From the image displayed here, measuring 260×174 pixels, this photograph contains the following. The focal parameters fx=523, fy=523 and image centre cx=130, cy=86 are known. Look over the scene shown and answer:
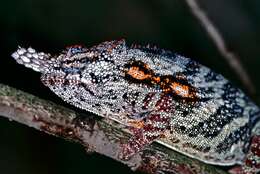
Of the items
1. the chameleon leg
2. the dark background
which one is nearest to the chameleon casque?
the chameleon leg

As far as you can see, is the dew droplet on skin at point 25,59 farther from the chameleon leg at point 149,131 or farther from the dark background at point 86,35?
the dark background at point 86,35

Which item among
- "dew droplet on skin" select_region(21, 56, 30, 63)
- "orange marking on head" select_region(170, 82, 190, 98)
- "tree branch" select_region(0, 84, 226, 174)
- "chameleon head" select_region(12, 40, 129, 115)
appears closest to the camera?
"tree branch" select_region(0, 84, 226, 174)

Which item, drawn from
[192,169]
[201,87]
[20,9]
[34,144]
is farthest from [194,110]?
[20,9]

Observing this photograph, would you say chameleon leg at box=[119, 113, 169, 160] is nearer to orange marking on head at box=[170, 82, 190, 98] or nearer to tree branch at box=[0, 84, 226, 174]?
tree branch at box=[0, 84, 226, 174]

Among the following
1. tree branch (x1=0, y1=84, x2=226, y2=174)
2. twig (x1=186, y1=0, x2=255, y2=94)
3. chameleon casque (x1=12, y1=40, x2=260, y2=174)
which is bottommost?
tree branch (x1=0, y1=84, x2=226, y2=174)

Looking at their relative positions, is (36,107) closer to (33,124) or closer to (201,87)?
(33,124)

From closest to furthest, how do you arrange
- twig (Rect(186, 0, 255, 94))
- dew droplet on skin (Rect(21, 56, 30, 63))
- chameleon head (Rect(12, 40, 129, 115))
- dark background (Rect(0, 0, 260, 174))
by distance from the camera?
dew droplet on skin (Rect(21, 56, 30, 63)), chameleon head (Rect(12, 40, 129, 115)), twig (Rect(186, 0, 255, 94)), dark background (Rect(0, 0, 260, 174))
